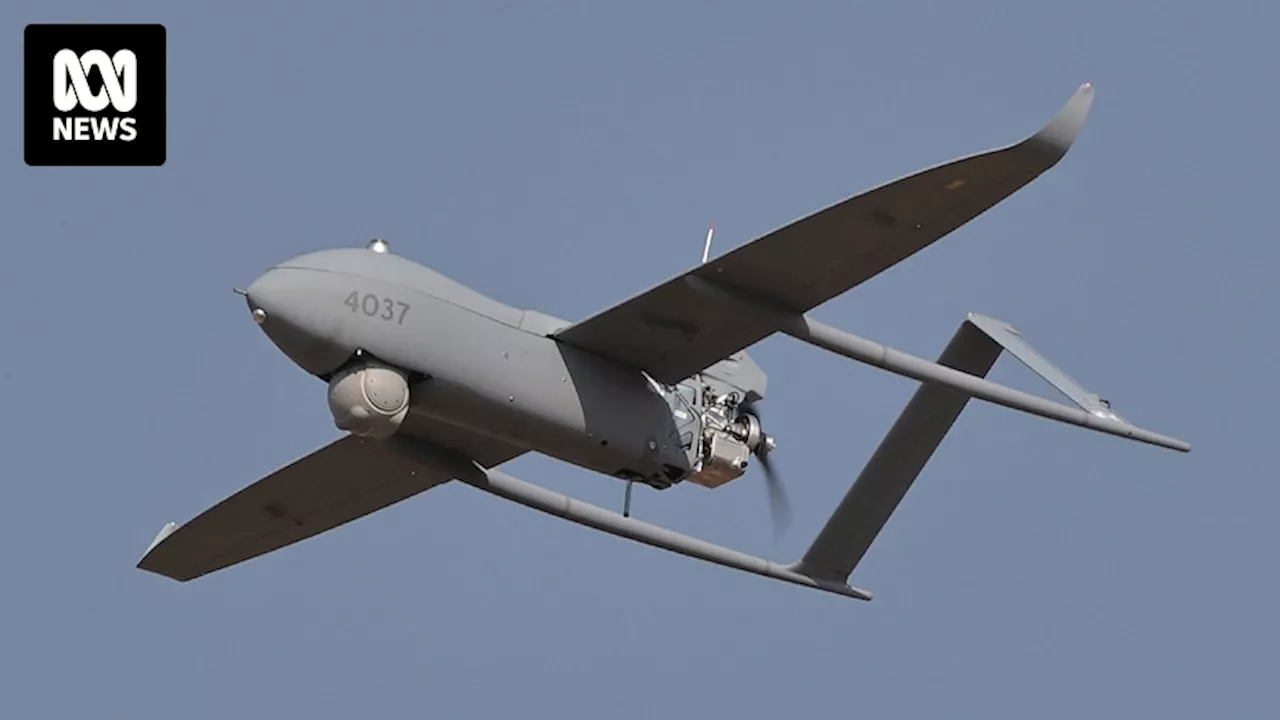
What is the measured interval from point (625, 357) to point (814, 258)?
2.99m

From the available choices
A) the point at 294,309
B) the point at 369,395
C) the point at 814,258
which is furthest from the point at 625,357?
the point at 294,309

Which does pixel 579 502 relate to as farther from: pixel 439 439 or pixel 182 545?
pixel 182 545

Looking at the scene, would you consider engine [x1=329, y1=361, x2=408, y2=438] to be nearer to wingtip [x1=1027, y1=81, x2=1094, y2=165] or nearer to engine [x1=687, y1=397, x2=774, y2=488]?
engine [x1=687, y1=397, x2=774, y2=488]

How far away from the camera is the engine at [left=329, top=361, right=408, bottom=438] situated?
1280 inches

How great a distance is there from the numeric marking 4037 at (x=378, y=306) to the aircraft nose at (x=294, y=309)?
11.0 inches

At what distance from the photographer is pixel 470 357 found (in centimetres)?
3297

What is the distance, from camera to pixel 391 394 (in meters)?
32.6

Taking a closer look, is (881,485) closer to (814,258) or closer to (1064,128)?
(814,258)

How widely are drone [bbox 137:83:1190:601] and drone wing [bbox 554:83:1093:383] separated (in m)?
0.02

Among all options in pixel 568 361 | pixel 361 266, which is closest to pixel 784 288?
pixel 568 361

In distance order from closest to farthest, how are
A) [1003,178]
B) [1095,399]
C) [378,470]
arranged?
1. [1003,178]
2. [1095,399]
3. [378,470]

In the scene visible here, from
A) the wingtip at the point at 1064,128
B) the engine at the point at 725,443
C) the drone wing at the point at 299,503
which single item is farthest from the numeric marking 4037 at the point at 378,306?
the wingtip at the point at 1064,128

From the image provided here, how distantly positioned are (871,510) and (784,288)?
22.2 ft

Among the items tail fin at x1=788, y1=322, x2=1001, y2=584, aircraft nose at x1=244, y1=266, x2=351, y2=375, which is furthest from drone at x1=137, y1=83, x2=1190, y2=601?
tail fin at x1=788, y1=322, x2=1001, y2=584
